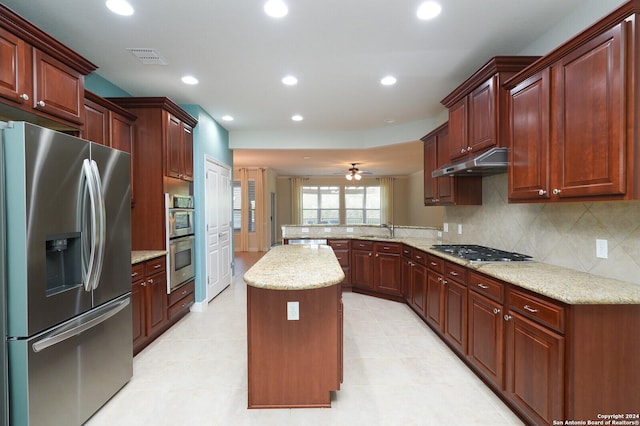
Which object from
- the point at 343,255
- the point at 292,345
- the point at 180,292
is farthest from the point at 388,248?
the point at 180,292

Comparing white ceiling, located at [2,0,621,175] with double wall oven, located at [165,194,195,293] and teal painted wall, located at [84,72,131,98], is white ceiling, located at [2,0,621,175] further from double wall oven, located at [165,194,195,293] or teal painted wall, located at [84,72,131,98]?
double wall oven, located at [165,194,195,293]

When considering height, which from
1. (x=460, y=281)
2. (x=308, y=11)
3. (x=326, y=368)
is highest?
(x=308, y=11)

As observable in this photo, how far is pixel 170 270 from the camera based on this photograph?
131 inches

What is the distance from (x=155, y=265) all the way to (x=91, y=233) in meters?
1.29

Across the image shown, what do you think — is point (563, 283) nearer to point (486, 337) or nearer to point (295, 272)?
Answer: point (486, 337)

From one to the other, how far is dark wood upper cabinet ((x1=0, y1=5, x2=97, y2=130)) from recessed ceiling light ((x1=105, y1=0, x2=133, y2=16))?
0.42 m

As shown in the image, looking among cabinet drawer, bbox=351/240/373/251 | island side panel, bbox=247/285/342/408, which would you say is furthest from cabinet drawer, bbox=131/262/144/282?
cabinet drawer, bbox=351/240/373/251

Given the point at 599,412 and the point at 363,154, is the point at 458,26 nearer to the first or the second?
the point at 599,412

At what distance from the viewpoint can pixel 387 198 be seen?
35.7 feet

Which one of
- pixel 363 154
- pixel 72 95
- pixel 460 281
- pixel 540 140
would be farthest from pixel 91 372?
pixel 363 154

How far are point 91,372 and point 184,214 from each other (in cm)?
206

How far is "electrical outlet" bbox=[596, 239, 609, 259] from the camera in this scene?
188 cm

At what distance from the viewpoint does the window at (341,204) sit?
11078mm

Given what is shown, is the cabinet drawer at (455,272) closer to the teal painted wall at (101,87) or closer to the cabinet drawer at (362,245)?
the cabinet drawer at (362,245)
